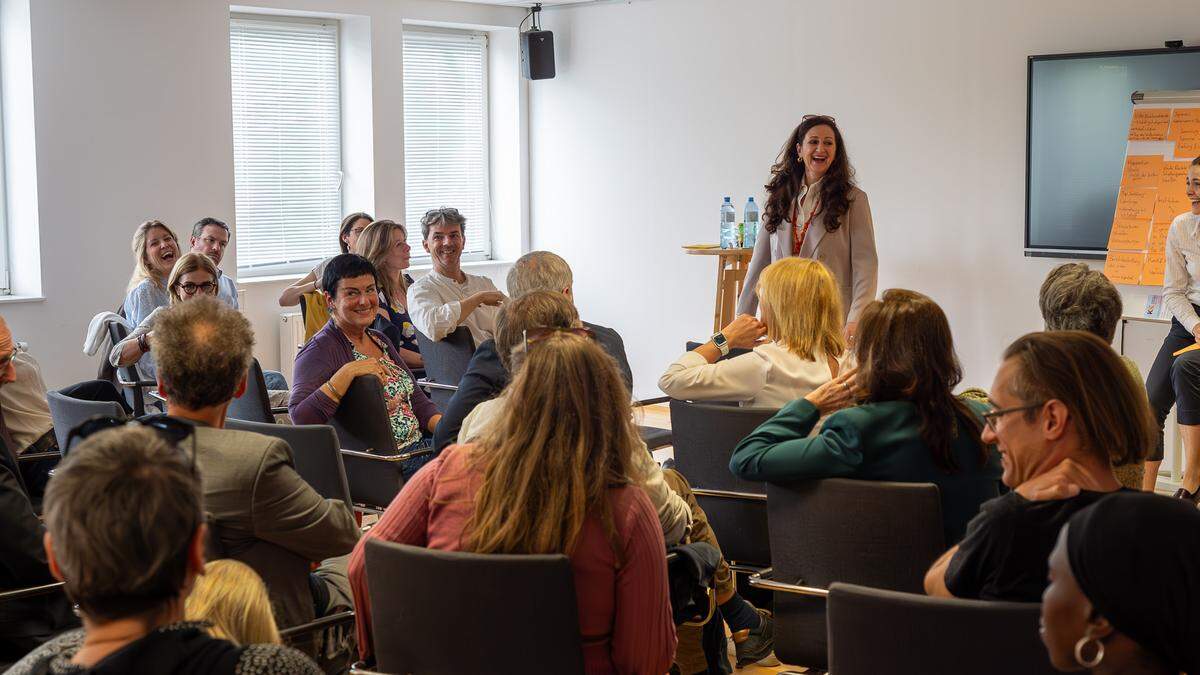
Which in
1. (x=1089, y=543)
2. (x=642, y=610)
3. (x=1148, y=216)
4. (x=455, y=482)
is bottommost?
(x=642, y=610)

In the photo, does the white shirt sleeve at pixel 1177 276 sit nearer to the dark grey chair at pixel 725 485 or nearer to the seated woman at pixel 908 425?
the dark grey chair at pixel 725 485

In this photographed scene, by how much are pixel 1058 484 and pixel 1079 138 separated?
4850mm

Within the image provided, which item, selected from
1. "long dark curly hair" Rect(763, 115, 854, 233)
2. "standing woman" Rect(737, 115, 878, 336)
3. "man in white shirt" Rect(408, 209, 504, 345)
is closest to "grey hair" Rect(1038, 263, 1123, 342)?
"standing woman" Rect(737, 115, 878, 336)

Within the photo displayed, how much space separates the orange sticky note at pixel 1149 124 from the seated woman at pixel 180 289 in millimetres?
4419

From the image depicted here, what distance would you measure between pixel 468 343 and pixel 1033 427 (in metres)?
3.50

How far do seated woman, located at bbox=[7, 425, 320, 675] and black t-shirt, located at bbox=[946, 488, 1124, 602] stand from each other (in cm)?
112

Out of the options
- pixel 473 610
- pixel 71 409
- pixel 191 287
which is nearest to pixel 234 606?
pixel 473 610

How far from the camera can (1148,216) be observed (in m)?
5.84

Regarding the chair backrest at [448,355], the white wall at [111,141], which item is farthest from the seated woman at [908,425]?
the white wall at [111,141]

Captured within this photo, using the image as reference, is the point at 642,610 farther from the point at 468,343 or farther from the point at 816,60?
the point at 816,60

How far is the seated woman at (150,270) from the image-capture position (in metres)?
5.48

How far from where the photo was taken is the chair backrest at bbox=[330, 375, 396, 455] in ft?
12.6

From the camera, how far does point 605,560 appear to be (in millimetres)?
2133

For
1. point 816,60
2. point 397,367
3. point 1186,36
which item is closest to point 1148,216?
point 1186,36
